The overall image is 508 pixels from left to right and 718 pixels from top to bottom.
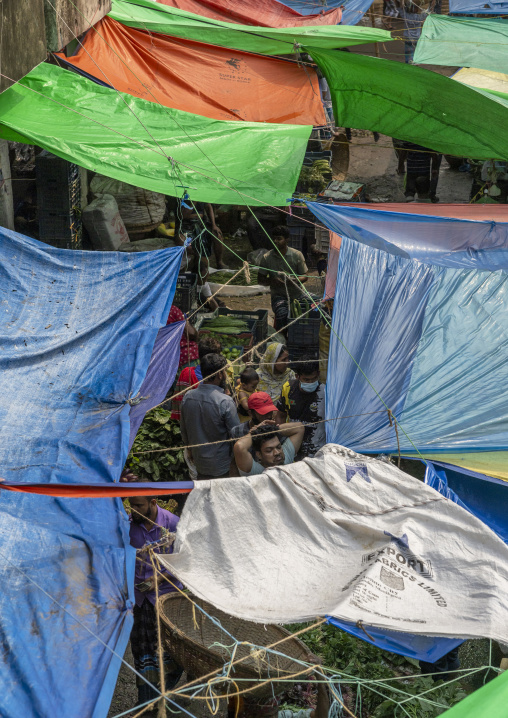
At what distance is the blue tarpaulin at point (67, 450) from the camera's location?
306 cm

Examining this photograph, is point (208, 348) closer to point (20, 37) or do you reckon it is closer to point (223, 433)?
point (223, 433)

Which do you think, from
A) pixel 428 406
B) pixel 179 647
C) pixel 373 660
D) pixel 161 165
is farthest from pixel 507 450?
pixel 161 165

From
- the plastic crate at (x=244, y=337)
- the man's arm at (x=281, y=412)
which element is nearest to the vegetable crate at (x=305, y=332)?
the plastic crate at (x=244, y=337)

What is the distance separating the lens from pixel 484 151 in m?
8.45

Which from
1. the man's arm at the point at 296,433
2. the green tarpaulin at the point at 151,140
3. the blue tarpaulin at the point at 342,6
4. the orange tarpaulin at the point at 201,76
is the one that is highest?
the blue tarpaulin at the point at 342,6

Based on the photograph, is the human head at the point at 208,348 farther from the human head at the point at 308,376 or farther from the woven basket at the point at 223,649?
the woven basket at the point at 223,649

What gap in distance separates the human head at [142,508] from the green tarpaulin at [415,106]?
5734 millimetres

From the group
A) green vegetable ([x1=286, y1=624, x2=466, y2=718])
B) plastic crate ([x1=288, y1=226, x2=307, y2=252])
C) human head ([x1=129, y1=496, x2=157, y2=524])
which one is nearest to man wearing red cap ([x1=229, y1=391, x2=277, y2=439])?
human head ([x1=129, y1=496, x2=157, y2=524])

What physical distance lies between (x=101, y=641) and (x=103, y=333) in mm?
2524

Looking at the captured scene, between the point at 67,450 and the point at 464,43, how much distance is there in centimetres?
1023

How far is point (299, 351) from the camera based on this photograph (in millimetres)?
7199

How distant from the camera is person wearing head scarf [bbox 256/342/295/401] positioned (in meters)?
6.48

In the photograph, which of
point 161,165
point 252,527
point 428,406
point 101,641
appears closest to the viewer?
point 101,641

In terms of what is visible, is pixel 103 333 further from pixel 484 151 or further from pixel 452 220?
pixel 484 151
